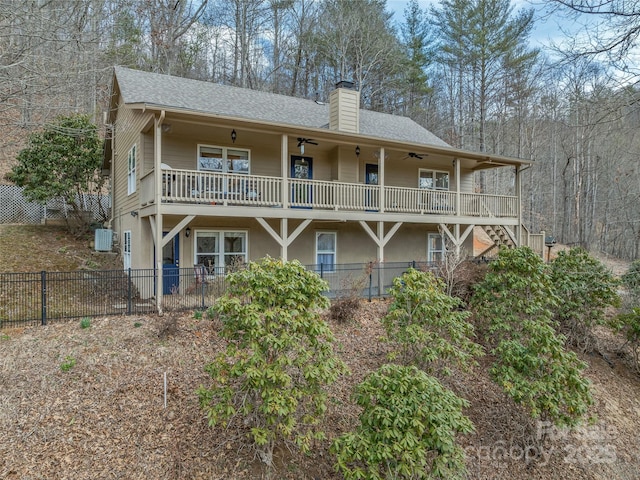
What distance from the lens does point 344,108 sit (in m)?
14.4

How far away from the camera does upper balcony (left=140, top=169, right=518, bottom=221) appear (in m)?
10.4

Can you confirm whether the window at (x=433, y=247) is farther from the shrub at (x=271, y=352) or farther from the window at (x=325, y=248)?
the shrub at (x=271, y=352)

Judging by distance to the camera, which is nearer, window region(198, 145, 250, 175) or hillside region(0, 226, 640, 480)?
hillside region(0, 226, 640, 480)

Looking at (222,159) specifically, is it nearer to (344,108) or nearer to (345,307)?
(344,108)

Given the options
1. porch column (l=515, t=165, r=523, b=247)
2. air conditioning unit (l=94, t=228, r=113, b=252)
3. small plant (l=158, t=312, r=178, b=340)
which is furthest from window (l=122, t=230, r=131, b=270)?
porch column (l=515, t=165, r=523, b=247)

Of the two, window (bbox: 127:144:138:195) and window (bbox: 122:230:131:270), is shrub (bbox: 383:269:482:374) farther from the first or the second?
window (bbox: 122:230:131:270)

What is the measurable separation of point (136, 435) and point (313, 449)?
110 inches

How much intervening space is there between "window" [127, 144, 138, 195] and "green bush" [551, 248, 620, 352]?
42.7 feet

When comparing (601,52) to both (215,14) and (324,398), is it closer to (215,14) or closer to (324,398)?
(324,398)

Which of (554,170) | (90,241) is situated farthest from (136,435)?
(554,170)

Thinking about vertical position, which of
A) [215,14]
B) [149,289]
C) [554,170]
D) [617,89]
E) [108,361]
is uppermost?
[215,14]

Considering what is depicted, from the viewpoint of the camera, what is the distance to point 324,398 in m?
5.48

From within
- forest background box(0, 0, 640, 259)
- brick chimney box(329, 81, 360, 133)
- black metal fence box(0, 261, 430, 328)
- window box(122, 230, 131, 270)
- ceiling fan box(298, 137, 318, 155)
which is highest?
forest background box(0, 0, 640, 259)

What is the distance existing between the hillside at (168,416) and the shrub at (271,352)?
31.4 inches
